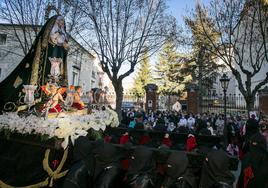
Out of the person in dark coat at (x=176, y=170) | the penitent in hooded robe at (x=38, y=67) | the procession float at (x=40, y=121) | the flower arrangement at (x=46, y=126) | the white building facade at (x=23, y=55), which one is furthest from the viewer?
the white building facade at (x=23, y=55)

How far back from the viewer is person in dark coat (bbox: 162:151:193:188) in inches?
143

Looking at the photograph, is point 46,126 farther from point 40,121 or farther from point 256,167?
point 256,167

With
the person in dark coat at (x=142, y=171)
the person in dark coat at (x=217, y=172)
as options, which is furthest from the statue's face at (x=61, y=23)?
the person in dark coat at (x=217, y=172)

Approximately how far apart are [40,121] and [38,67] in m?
1.60

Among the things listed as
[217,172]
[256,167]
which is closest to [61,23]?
[217,172]

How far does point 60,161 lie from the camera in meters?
4.55

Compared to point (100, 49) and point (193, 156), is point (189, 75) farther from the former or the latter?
point (193, 156)

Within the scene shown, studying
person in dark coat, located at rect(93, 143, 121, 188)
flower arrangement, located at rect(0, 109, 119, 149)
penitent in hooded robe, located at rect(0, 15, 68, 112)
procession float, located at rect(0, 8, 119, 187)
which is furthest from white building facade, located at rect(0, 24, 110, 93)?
person in dark coat, located at rect(93, 143, 121, 188)

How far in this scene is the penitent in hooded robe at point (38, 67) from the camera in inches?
205

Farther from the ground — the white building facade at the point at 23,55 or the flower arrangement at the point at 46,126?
the white building facade at the point at 23,55

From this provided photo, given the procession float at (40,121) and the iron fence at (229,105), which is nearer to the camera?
the procession float at (40,121)

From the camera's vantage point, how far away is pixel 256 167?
175 inches

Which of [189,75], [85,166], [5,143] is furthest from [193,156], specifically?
[189,75]

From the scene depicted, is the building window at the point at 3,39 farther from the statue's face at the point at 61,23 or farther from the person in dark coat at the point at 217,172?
the person in dark coat at the point at 217,172
